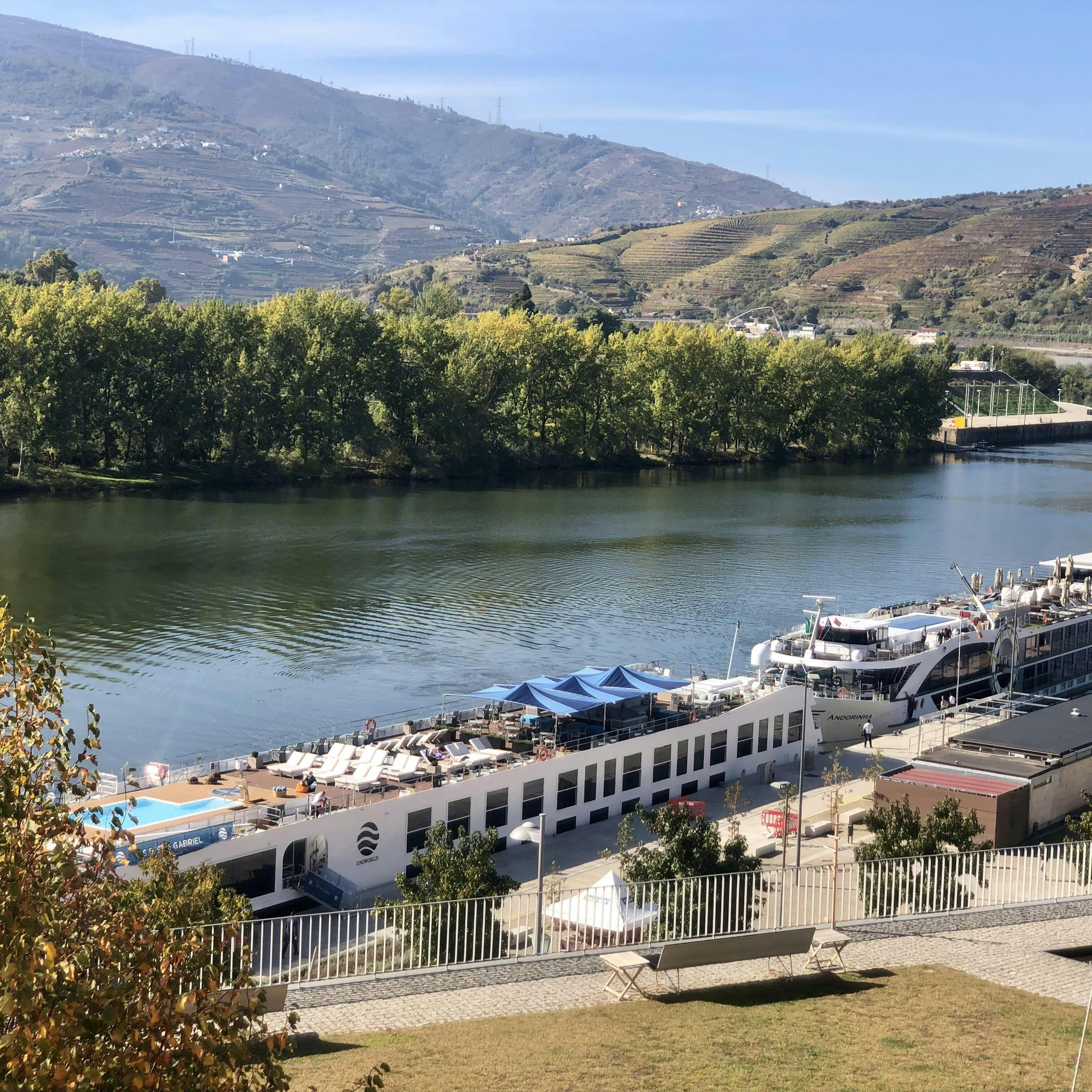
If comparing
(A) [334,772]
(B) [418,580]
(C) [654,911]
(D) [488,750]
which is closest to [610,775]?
(D) [488,750]

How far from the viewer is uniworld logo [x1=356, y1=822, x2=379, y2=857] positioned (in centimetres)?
2512

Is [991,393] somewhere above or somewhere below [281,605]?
above

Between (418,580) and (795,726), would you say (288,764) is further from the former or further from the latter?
(418,580)

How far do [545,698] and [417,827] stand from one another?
222 inches

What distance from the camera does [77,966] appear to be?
24.2ft

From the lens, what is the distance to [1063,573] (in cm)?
5434

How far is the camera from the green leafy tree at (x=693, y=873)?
20.0m

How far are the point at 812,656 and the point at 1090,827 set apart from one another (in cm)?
1554

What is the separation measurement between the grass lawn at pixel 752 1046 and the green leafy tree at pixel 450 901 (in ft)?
7.10

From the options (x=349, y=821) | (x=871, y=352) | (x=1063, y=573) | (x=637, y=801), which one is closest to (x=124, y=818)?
(x=349, y=821)

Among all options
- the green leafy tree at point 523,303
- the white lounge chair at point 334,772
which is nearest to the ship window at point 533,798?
the white lounge chair at point 334,772

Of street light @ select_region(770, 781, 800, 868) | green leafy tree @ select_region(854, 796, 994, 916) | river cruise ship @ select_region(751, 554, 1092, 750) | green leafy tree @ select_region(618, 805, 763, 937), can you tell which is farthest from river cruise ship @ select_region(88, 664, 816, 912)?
green leafy tree @ select_region(854, 796, 994, 916)

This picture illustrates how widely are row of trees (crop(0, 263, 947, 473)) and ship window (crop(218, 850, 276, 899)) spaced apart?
56433 millimetres

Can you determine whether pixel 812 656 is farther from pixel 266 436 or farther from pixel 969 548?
pixel 266 436
